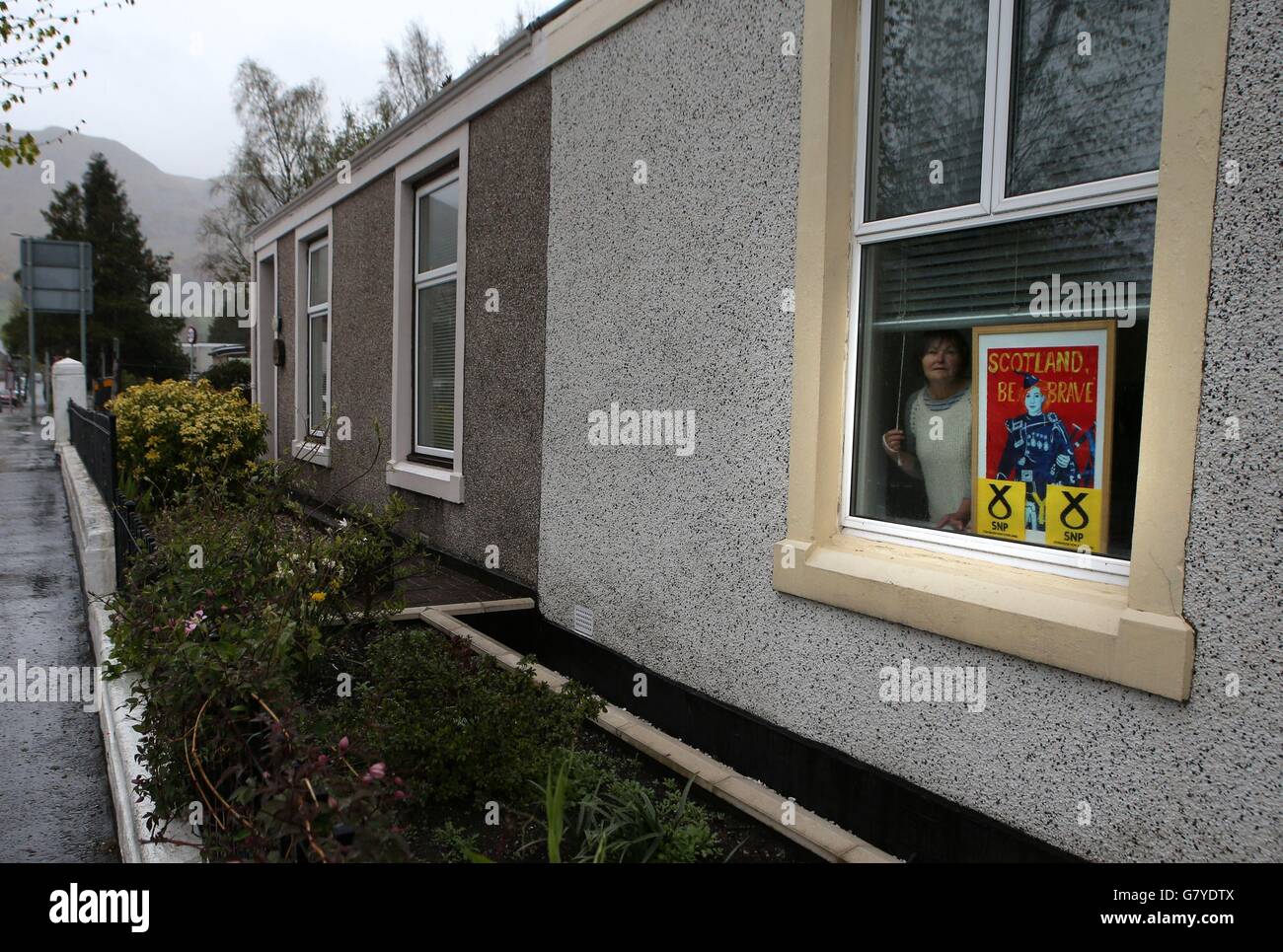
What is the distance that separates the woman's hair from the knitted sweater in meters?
0.08

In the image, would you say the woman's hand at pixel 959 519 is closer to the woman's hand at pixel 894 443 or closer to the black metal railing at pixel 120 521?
the woman's hand at pixel 894 443

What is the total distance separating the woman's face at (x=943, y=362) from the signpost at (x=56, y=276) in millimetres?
15839

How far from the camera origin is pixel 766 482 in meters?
3.29

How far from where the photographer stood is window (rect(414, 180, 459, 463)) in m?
6.73

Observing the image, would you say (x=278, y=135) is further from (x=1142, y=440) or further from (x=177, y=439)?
(x=1142, y=440)

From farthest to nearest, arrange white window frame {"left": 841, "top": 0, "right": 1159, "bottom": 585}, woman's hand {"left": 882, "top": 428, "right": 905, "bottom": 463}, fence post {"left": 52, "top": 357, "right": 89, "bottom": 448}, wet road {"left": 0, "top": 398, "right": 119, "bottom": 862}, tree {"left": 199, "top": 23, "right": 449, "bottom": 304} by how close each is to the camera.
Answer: tree {"left": 199, "top": 23, "right": 449, "bottom": 304} → fence post {"left": 52, "top": 357, "right": 89, "bottom": 448} → wet road {"left": 0, "top": 398, "right": 119, "bottom": 862} → woman's hand {"left": 882, "top": 428, "right": 905, "bottom": 463} → white window frame {"left": 841, "top": 0, "right": 1159, "bottom": 585}

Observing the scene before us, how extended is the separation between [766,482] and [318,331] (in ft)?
27.5

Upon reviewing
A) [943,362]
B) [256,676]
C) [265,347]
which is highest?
[265,347]

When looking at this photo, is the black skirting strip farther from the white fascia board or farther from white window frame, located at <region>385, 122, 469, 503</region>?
the white fascia board

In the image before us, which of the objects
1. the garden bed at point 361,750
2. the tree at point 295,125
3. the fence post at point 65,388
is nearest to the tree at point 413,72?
the tree at point 295,125

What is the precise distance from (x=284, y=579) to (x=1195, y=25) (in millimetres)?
3792
